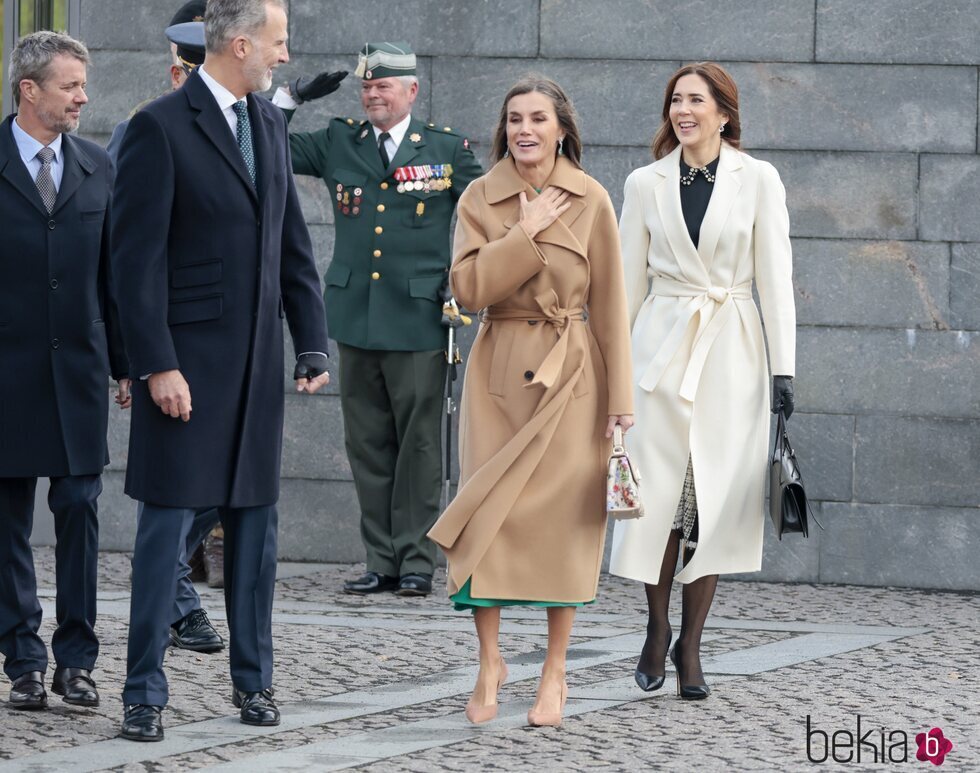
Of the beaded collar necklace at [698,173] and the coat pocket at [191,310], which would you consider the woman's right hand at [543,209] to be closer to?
the beaded collar necklace at [698,173]

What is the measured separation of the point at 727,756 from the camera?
5.21 metres

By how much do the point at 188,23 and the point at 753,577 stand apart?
3.70m

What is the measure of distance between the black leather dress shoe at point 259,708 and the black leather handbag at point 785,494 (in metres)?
1.74

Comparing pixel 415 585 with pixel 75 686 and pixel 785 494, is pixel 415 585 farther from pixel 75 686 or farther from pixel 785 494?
pixel 75 686

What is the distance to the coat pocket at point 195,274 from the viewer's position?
17.6ft

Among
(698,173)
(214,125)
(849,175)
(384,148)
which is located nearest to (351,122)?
(384,148)

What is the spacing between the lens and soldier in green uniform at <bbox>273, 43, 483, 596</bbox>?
8.40 meters

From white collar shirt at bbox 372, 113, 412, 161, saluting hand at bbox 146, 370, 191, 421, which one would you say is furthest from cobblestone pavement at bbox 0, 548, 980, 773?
white collar shirt at bbox 372, 113, 412, 161

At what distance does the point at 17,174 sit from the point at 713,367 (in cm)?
236

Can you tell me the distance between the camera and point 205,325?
539 cm

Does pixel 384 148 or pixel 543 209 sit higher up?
pixel 384 148

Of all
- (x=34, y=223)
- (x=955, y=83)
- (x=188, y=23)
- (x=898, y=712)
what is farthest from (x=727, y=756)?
(x=955, y=83)

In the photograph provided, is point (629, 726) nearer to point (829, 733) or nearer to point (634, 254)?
point (829, 733)

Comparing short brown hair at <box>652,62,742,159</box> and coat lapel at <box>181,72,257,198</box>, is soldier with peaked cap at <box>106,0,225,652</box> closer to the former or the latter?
coat lapel at <box>181,72,257,198</box>
